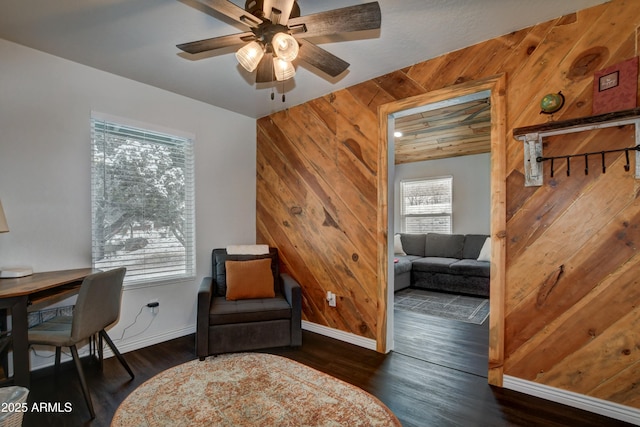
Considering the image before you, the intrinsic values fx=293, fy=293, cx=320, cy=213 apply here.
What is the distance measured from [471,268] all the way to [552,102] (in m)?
3.34

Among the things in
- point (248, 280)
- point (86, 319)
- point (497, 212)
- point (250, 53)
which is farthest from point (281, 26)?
point (248, 280)

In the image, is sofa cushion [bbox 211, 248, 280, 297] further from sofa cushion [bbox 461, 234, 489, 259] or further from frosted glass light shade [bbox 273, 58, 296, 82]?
sofa cushion [bbox 461, 234, 489, 259]

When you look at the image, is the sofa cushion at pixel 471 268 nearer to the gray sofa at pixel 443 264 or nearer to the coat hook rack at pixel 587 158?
the gray sofa at pixel 443 264

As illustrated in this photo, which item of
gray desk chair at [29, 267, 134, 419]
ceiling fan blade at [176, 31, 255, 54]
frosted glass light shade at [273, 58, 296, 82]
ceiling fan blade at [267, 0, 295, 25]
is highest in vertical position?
ceiling fan blade at [267, 0, 295, 25]

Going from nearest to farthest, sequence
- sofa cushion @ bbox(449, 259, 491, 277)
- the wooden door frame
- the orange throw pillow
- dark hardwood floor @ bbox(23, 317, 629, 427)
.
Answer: dark hardwood floor @ bbox(23, 317, 629, 427) → the wooden door frame → the orange throw pillow → sofa cushion @ bbox(449, 259, 491, 277)

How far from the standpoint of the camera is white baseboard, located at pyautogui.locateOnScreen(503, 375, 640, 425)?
1.75 meters

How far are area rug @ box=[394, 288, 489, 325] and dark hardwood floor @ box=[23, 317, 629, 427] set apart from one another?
1.15 meters

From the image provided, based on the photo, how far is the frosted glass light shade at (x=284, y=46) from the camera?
4.93ft

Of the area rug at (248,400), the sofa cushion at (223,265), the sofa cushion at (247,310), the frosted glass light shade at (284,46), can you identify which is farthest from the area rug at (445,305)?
the frosted glass light shade at (284,46)

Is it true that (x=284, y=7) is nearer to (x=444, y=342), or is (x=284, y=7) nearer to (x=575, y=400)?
(x=575, y=400)

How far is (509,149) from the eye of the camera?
215 cm

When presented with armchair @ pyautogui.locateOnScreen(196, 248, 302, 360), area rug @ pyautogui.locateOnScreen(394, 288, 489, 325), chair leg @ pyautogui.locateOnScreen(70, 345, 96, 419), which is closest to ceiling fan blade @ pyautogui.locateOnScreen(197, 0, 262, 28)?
armchair @ pyautogui.locateOnScreen(196, 248, 302, 360)

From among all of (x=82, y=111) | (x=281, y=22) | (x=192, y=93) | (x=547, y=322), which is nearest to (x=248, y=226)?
(x=192, y=93)

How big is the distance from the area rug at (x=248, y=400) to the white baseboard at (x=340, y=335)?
0.69 m
